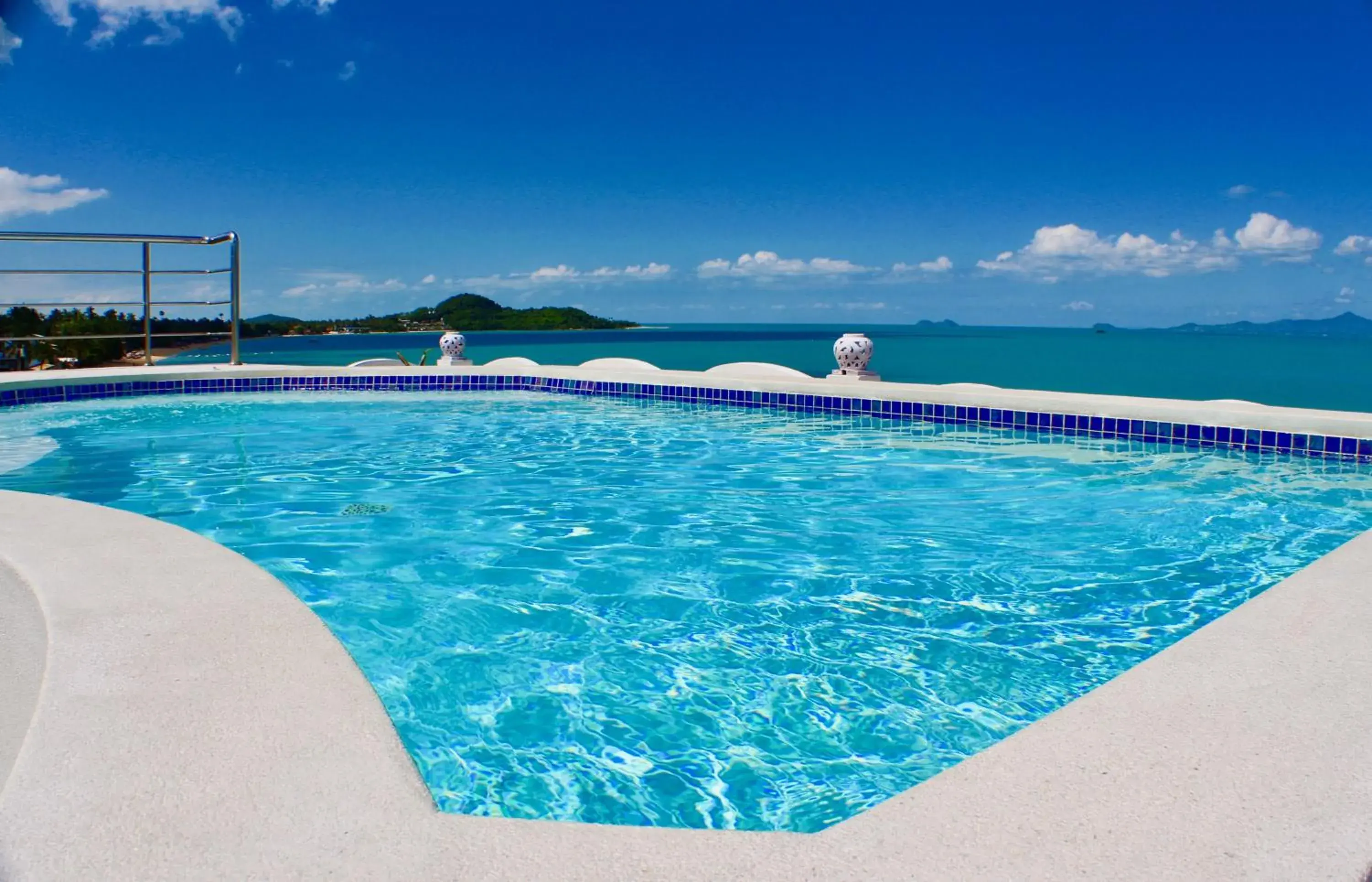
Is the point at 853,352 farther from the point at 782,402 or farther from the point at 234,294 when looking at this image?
the point at 234,294

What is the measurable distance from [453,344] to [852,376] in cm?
480

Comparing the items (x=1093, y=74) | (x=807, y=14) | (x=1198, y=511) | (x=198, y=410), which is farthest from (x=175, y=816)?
(x=1093, y=74)

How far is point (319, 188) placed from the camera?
30.5m

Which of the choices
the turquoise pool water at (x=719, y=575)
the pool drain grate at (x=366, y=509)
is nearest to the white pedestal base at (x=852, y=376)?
the turquoise pool water at (x=719, y=575)

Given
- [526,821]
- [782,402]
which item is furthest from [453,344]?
[526,821]

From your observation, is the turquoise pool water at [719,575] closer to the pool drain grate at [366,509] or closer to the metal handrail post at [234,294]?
the pool drain grate at [366,509]

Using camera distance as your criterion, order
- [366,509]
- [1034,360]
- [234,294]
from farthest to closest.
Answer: [1034,360]
[234,294]
[366,509]

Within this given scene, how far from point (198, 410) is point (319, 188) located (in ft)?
84.1

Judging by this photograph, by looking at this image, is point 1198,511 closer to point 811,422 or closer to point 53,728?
point 811,422

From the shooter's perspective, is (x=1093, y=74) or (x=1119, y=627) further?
(x=1093, y=74)

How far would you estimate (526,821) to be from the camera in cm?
111

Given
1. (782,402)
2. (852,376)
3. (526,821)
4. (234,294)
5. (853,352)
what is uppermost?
(234,294)

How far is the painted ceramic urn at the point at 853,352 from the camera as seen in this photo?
8.68 meters

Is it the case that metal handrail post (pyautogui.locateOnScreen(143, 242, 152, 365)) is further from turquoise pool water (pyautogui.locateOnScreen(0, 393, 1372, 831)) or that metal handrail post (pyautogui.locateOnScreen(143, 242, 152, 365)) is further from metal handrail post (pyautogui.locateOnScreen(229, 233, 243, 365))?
turquoise pool water (pyautogui.locateOnScreen(0, 393, 1372, 831))
